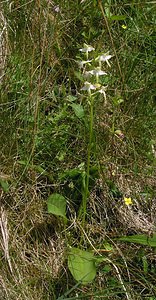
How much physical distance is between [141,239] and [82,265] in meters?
0.22

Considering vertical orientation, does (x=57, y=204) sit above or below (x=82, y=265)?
above

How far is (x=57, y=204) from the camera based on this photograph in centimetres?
191

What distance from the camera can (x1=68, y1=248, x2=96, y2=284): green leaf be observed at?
1770mm

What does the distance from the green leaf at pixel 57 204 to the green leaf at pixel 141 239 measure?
219 mm

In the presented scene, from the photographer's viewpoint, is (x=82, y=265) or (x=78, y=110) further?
(x=78, y=110)

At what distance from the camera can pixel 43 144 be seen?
2.05 m

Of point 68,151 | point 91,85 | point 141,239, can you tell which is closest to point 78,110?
point 68,151

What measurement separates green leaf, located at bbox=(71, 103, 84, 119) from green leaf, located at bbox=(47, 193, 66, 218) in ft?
1.02

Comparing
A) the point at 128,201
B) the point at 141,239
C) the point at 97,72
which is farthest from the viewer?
the point at 128,201

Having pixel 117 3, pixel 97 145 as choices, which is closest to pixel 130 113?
pixel 97 145

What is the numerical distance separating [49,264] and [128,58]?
90cm

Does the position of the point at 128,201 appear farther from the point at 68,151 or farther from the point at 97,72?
the point at 97,72

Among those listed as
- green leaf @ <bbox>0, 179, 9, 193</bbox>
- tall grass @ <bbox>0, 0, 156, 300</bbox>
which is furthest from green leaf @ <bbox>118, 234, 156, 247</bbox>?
green leaf @ <bbox>0, 179, 9, 193</bbox>

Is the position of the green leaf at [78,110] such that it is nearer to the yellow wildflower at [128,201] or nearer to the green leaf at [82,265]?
the yellow wildflower at [128,201]
